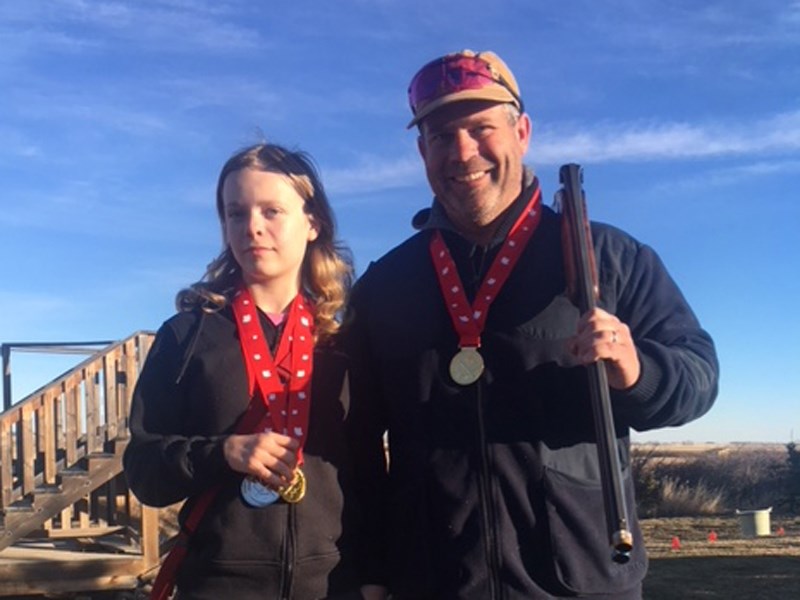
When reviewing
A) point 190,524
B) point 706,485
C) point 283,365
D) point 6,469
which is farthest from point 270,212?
point 706,485

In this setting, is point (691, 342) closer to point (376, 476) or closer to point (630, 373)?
point (630, 373)

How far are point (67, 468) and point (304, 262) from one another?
357 inches

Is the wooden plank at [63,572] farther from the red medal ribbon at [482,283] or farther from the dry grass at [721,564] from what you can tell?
the red medal ribbon at [482,283]

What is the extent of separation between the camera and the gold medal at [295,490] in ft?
10.7

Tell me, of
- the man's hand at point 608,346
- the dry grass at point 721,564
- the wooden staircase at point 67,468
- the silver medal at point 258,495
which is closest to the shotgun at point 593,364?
the man's hand at point 608,346

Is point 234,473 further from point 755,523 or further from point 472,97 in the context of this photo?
point 755,523

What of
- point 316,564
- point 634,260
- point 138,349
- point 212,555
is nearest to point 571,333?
point 634,260

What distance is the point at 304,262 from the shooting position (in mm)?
3822

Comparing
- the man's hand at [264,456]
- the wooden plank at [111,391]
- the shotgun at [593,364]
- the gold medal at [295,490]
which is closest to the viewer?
the shotgun at [593,364]

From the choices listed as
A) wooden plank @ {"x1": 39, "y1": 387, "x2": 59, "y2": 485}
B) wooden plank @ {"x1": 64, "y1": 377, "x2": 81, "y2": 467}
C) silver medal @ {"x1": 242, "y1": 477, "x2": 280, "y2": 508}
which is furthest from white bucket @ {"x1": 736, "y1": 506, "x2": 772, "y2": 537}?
silver medal @ {"x1": 242, "y1": 477, "x2": 280, "y2": 508}

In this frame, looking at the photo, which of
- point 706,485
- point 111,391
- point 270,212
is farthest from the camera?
point 706,485

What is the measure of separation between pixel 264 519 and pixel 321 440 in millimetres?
330

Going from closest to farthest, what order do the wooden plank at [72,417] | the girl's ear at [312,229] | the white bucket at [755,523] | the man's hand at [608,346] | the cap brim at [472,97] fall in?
1. the man's hand at [608,346]
2. the cap brim at [472,97]
3. the girl's ear at [312,229]
4. the wooden plank at [72,417]
5. the white bucket at [755,523]

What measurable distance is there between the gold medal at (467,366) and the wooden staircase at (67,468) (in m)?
8.79
